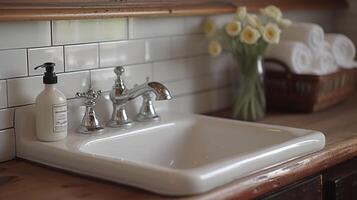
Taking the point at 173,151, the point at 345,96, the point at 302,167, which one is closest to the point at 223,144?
the point at 173,151

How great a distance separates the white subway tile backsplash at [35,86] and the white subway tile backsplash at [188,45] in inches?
13.4

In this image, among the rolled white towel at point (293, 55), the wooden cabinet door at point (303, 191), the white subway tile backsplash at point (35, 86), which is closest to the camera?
the wooden cabinet door at point (303, 191)

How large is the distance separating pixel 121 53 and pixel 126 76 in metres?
0.06

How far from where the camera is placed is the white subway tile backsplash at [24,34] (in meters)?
1.26

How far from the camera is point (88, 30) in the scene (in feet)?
4.73

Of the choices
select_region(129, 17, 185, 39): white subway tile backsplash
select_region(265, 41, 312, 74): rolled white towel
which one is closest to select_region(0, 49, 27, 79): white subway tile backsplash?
select_region(129, 17, 185, 39): white subway tile backsplash

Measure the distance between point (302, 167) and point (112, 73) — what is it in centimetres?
54

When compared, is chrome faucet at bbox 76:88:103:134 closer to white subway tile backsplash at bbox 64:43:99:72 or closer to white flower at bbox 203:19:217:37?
white subway tile backsplash at bbox 64:43:99:72

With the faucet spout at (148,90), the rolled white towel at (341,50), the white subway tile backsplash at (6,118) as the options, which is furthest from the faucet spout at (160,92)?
the rolled white towel at (341,50)

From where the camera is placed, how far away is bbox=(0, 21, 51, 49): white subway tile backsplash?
1263 mm

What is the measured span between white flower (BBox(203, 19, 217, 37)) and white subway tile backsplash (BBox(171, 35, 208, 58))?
0.13 ft

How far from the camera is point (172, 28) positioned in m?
1.69

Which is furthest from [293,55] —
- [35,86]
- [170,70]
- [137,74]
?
[35,86]

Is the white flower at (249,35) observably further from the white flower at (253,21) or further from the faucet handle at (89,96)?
the faucet handle at (89,96)
